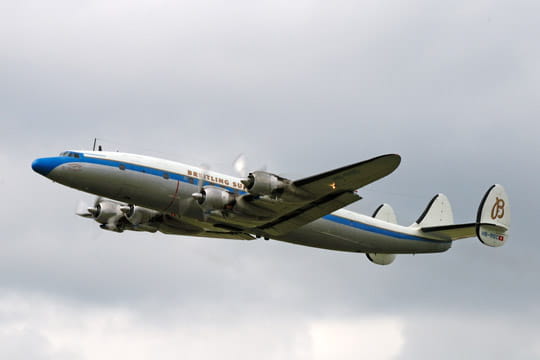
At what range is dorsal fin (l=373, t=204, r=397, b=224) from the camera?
4157 centimetres

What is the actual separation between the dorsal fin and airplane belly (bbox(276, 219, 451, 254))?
1914 millimetres

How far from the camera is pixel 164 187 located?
109ft

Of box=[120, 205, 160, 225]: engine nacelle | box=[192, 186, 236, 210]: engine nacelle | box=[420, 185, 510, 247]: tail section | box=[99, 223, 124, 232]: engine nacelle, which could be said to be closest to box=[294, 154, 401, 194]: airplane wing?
box=[192, 186, 236, 210]: engine nacelle

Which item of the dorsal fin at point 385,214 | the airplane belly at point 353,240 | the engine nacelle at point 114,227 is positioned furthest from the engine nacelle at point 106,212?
the dorsal fin at point 385,214

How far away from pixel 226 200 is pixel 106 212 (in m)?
8.03

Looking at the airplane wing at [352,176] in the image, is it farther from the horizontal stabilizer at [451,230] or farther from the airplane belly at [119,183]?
the horizontal stabilizer at [451,230]

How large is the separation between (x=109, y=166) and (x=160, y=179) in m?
2.10

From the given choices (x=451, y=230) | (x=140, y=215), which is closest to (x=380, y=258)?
(x=451, y=230)

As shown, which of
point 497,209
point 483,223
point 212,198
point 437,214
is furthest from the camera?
point 437,214

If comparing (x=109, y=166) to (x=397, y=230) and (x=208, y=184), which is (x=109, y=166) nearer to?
(x=208, y=184)

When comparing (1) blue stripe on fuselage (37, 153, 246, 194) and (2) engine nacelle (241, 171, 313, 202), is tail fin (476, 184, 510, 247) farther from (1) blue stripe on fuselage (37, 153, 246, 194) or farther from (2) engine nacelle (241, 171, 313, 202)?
(1) blue stripe on fuselage (37, 153, 246, 194)

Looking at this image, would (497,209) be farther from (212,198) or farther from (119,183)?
(119,183)

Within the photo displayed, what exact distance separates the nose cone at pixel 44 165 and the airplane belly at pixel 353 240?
10.3 metres

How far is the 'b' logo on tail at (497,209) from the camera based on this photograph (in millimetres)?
41156
